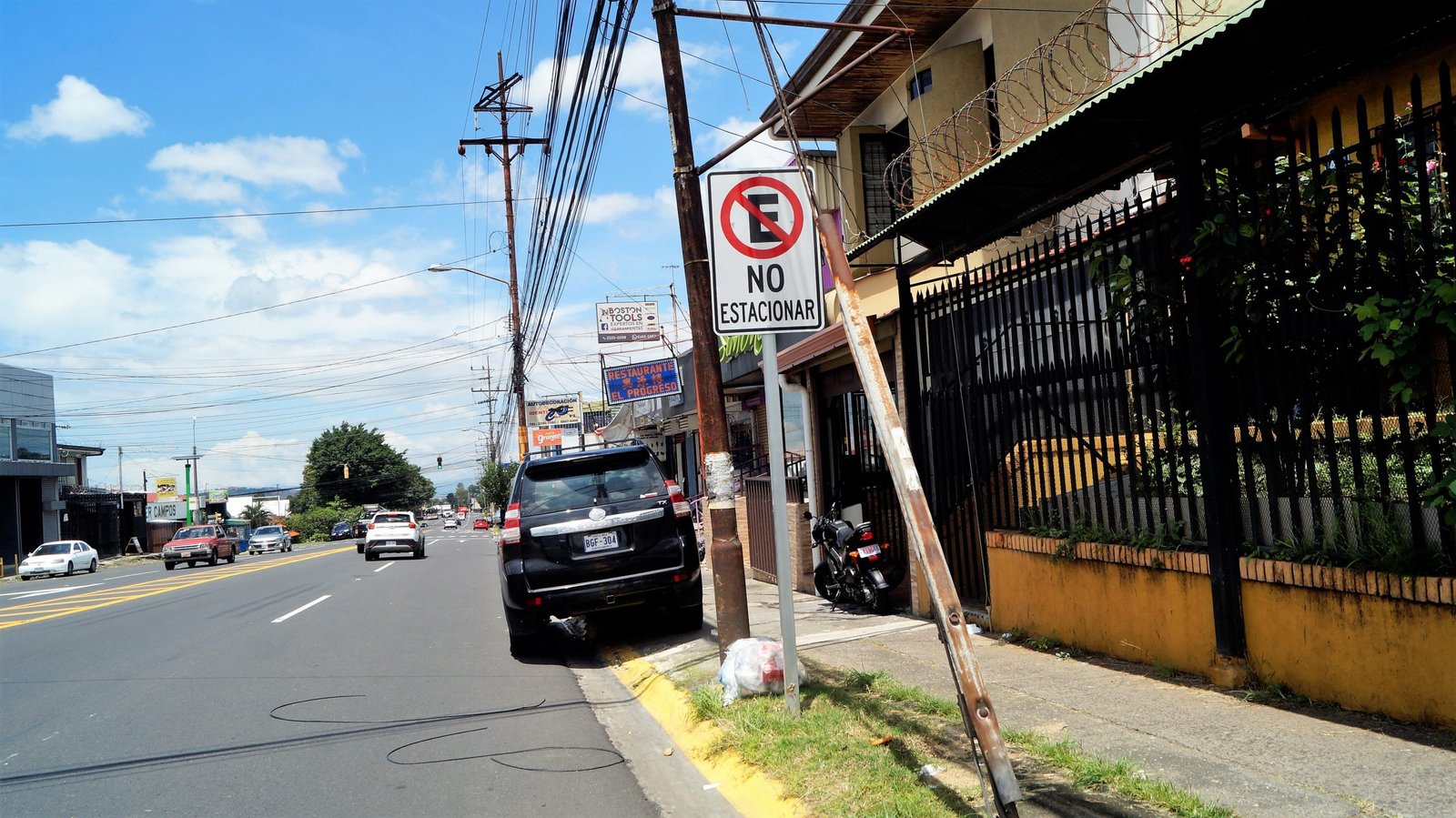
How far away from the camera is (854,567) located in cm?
1009

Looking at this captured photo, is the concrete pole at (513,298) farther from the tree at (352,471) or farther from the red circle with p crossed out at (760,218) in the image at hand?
the tree at (352,471)

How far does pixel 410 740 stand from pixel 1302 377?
558 cm

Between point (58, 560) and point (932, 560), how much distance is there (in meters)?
39.4

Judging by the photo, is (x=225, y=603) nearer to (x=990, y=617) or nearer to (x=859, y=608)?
(x=859, y=608)

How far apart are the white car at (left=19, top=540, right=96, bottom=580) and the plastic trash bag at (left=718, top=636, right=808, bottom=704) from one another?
36.2m

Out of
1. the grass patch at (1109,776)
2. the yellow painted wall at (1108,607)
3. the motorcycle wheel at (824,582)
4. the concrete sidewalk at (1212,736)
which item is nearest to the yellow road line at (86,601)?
the motorcycle wheel at (824,582)

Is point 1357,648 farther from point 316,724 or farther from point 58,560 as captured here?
point 58,560

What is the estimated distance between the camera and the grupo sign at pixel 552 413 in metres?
64.8

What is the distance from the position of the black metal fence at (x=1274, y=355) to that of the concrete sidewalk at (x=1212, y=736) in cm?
82

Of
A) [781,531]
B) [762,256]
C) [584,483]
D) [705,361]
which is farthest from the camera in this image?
[584,483]

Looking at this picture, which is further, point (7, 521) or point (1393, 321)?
point (7, 521)

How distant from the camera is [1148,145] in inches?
241

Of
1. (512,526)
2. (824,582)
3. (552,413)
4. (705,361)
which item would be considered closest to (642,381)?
(824,582)

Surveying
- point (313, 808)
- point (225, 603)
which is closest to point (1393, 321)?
point (313, 808)
